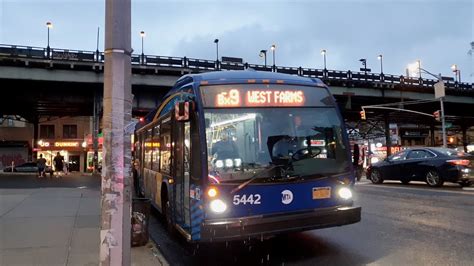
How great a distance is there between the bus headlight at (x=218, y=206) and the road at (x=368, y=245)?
3.25ft

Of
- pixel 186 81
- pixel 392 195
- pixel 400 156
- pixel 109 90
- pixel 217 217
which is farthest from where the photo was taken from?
pixel 400 156

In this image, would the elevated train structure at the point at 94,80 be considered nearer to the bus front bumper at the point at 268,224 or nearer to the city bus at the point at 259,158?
the city bus at the point at 259,158

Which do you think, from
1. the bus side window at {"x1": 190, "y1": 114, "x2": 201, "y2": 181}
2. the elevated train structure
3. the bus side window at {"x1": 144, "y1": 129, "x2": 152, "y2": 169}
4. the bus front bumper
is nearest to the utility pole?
the bus front bumper

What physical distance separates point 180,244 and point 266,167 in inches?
114

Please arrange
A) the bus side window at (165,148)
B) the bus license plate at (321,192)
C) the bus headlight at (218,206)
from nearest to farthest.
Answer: the bus headlight at (218,206), the bus license plate at (321,192), the bus side window at (165,148)

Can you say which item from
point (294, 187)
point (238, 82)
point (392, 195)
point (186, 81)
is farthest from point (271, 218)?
point (392, 195)

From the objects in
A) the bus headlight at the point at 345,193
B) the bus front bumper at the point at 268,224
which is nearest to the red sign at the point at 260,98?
the bus headlight at the point at 345,193

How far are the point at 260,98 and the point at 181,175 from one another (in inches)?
74.8

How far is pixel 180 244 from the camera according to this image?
26.9ft

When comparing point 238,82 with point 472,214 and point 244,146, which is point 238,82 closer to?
point 244,146

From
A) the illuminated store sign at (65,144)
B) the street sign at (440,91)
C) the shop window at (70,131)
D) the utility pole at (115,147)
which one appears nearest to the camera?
the utility pole at (115,147)

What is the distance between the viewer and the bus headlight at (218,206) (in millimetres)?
6137

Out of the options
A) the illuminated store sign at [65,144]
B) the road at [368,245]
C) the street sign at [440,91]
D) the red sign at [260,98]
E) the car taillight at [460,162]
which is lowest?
the road at [368,245]

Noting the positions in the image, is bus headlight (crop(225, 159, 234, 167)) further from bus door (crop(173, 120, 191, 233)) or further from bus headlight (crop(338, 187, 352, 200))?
bus headlight (crop(338, 187, 352, 200))
